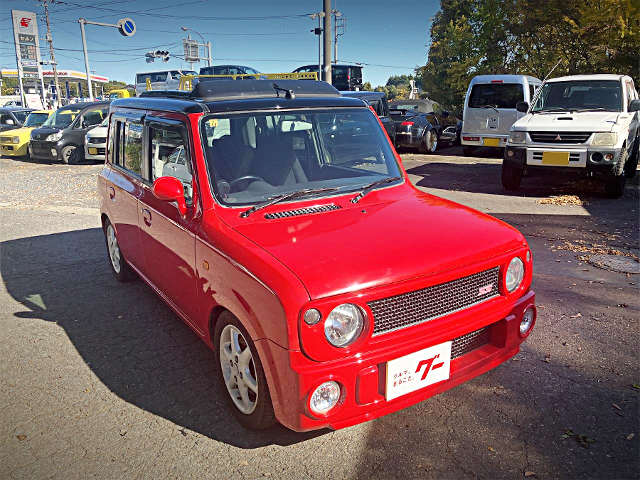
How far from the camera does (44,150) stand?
15672 millimetres

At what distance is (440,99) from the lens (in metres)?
25.4

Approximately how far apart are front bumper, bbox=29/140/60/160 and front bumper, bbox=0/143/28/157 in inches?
49.5

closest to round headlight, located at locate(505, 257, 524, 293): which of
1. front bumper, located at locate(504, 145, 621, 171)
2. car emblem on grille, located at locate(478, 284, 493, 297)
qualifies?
car emblem on grille, located at locate(478, 284, 493, 297)

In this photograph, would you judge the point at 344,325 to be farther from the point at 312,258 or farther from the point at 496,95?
the point at 496,95

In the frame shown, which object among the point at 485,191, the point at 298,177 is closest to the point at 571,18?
the point at 485,191

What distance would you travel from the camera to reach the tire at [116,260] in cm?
505

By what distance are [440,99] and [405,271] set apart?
2468 cm

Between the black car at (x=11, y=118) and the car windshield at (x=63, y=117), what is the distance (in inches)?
120

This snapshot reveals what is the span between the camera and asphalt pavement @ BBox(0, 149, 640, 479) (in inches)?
102

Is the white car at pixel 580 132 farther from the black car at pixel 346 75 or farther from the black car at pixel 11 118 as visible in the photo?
the black car at pixel 11 118

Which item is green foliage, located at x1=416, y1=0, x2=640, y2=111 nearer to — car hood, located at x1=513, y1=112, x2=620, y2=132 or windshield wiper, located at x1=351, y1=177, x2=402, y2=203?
car hood, located at x1=513, y1=112, x2=620, y2=132

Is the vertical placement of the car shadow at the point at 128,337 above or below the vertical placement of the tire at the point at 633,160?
below

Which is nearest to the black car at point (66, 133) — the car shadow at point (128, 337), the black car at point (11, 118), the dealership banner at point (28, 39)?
the black car at point (11, 118)

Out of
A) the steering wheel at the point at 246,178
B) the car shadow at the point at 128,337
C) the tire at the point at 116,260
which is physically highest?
the steering wheel at the point at 246,178
